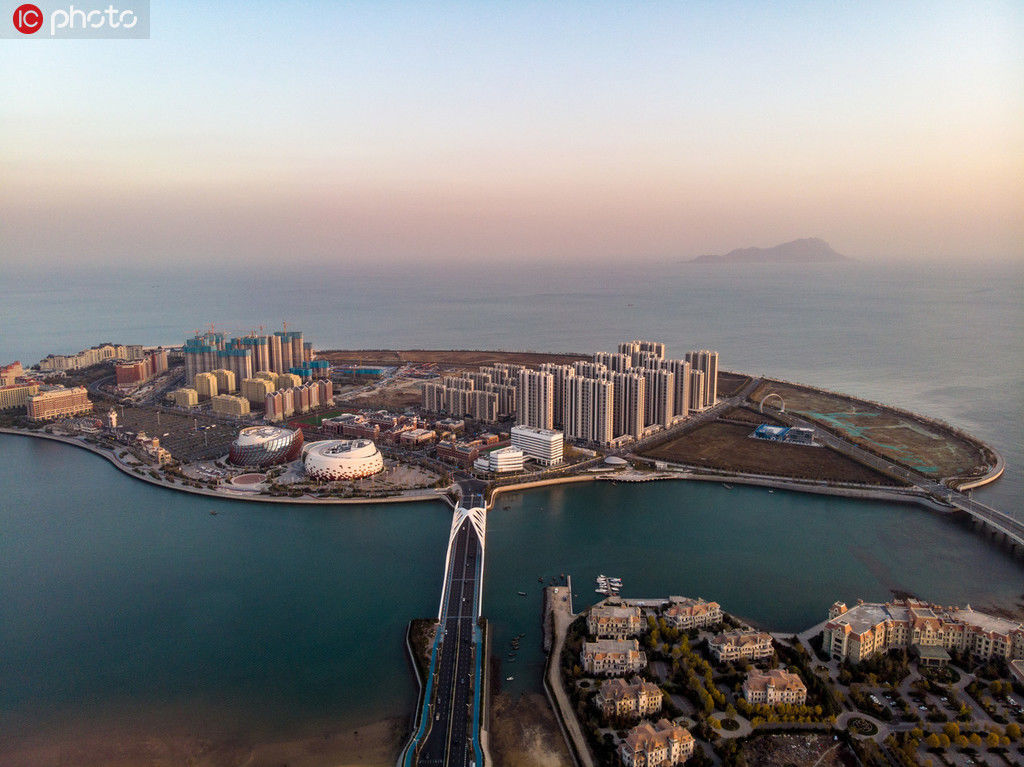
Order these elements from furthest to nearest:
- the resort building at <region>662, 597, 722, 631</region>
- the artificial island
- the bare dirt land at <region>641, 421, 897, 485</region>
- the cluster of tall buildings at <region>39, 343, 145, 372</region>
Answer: the cluster of tall buildings at <region>39, 343, 145, 372</region>, the bare dirt land at <region>641, 421, 897, 485</region>, the resort building at <region>662, 597, 722, 631</region>, the artificial island

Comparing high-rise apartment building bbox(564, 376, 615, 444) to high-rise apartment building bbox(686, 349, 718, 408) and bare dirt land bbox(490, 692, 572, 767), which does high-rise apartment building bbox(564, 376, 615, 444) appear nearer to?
high-rise apartment building bbox(686, 349, 718, 408)

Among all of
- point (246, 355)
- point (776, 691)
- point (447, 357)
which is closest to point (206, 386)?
point (246, 355)

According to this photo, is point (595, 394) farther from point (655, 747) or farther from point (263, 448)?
point (655, 747)

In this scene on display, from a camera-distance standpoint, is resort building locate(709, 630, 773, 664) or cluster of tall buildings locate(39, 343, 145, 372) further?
cluster of tall buildings locate(39, 343, 145, 372)

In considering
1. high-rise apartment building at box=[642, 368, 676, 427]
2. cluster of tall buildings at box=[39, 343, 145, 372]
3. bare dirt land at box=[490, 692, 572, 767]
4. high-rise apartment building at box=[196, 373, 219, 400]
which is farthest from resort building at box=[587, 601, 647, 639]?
cluster of tall buildings at box=[39, 343, 145, 372]

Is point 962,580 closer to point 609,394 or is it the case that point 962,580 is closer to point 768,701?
point 768,701

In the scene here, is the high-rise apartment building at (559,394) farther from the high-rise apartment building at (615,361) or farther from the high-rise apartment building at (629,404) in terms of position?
the high-rise apartment building at (615,361)
